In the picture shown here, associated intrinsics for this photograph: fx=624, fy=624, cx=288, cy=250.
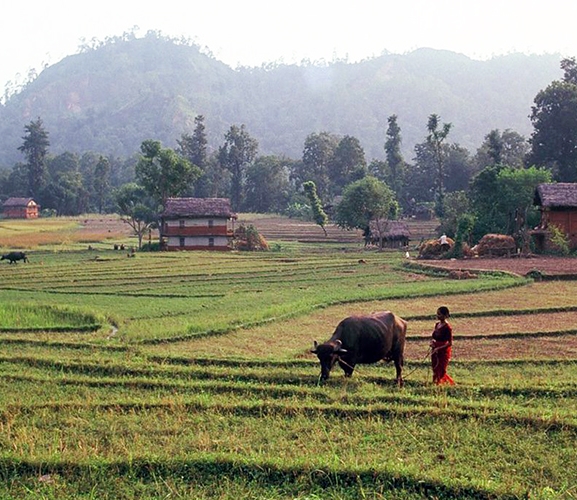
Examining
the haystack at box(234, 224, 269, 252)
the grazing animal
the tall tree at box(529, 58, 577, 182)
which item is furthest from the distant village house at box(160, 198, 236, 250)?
the grazing animal

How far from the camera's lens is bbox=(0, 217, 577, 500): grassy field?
7.83 m

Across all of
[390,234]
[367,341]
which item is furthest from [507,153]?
[367,341]

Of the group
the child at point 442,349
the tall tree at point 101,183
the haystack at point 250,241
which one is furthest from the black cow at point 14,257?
the tall tree at point 101,183

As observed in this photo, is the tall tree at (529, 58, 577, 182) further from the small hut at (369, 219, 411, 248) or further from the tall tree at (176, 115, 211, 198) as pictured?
the tall tree at (176, 115, 211, 198)

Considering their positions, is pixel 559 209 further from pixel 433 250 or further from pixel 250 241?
pixel 250 241

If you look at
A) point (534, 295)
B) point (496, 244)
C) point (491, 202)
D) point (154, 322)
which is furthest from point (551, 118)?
point (154, 322)

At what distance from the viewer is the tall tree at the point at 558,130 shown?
6351 centimetres

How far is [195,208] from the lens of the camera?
59406 millimetres

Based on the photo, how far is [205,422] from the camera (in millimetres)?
10000

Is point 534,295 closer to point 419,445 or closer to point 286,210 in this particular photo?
point 419,445

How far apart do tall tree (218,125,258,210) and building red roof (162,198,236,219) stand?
46.1 m

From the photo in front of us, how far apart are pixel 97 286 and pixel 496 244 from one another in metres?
26.0

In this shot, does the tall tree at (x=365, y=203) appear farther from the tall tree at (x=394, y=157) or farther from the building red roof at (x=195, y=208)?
the tall tree at (x=394, y=157)

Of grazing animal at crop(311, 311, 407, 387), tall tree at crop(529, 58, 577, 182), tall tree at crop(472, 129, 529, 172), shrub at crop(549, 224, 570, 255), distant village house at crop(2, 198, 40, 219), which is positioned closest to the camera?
grazing animal at crop(311, 311, 407, 387)
